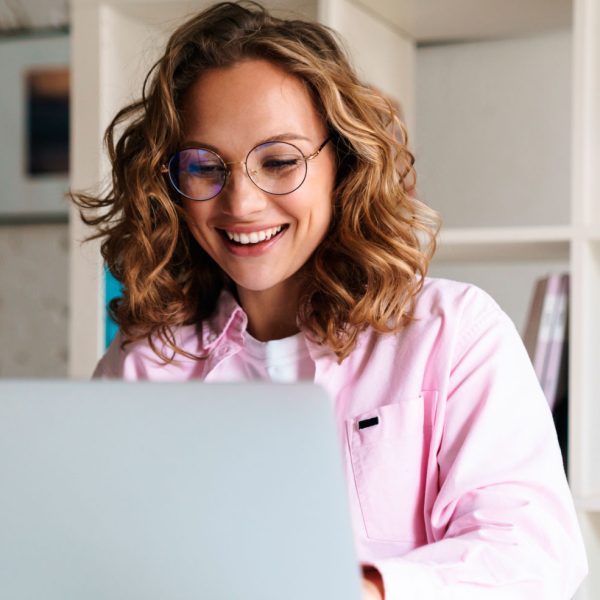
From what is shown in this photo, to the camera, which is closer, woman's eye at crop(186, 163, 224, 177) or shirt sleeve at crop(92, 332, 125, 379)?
woman's eye at crop(186, 163, 224, 177)

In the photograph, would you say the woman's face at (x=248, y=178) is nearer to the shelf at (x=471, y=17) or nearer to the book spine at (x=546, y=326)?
the book spine at (x=546, y=326)

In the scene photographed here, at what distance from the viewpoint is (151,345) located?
1.54 metres

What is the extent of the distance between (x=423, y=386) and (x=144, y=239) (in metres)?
0.48

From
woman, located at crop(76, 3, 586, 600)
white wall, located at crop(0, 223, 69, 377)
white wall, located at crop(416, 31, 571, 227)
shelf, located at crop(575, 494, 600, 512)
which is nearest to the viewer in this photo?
woman, located at crop(76, 3, 586, 600)

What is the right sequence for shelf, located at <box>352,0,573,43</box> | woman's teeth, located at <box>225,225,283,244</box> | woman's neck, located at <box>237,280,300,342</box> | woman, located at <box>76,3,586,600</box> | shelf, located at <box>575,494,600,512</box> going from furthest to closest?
shelf, located at <box>352,0,573,43</box>
shelf, located at <box>575,494,600,512</box>
woman's neck, located at <box>237,280,300,342</box>
woman's teeth, located at <box>225,225,283,244</box>
woman, located at <box>76,3,586,600</box>

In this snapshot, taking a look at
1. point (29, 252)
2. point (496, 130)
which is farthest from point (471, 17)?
point (29, 252)

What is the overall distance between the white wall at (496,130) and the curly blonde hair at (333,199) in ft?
2.37

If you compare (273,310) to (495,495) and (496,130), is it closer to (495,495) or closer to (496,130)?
(495,495)

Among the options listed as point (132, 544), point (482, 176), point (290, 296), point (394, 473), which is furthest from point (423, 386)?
point (482, 176)

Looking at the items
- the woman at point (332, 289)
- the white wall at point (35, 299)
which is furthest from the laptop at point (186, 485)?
the white wall at point (35, 299)

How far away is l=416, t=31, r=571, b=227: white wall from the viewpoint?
2.21 metres

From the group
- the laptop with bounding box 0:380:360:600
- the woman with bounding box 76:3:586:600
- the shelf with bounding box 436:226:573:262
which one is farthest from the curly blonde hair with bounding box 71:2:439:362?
the laptop with bounding box 0:380:360:600

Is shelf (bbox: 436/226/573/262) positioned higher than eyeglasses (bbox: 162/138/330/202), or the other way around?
eyeglasses (bbox: 162/138/330/202)

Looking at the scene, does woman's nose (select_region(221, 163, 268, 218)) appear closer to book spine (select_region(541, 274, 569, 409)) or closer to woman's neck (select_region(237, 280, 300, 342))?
woman's neck (select_region(237, 280, 300, 342))
